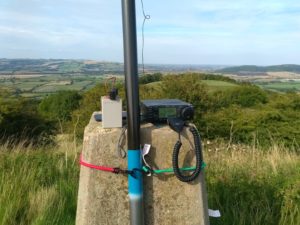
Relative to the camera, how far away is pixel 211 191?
159 inches

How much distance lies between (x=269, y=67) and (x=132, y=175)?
4311cm

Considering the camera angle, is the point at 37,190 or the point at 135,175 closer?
the point at 135,175

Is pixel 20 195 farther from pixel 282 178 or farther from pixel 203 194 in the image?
pixel 282 178

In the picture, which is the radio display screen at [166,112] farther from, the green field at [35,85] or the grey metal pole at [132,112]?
the green field at [35,85]

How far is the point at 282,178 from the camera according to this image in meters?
4.38

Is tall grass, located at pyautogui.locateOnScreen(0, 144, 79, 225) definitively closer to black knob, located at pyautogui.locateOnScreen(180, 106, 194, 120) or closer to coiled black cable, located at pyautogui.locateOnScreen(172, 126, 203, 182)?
coiled black cable, located at pyautogui.locateOnScreen(172, 126, 203, 182)

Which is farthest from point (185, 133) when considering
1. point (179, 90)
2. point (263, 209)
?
point (179, 90)

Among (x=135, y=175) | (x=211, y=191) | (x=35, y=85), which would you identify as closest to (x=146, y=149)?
(x=135, y=175)

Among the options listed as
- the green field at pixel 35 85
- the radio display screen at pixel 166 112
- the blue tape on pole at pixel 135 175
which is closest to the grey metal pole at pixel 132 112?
the blue tape on pole at pixel 135 175

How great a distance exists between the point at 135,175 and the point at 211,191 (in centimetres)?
172

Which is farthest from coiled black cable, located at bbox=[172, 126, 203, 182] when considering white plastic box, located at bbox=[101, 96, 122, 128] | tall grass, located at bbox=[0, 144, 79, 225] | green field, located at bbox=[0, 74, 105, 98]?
green field, located at bbox=[0, 74, 105, 98]

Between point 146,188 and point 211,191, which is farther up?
point 146,188

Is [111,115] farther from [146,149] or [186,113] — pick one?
[186,113]

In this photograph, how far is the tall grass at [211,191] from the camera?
353cm
